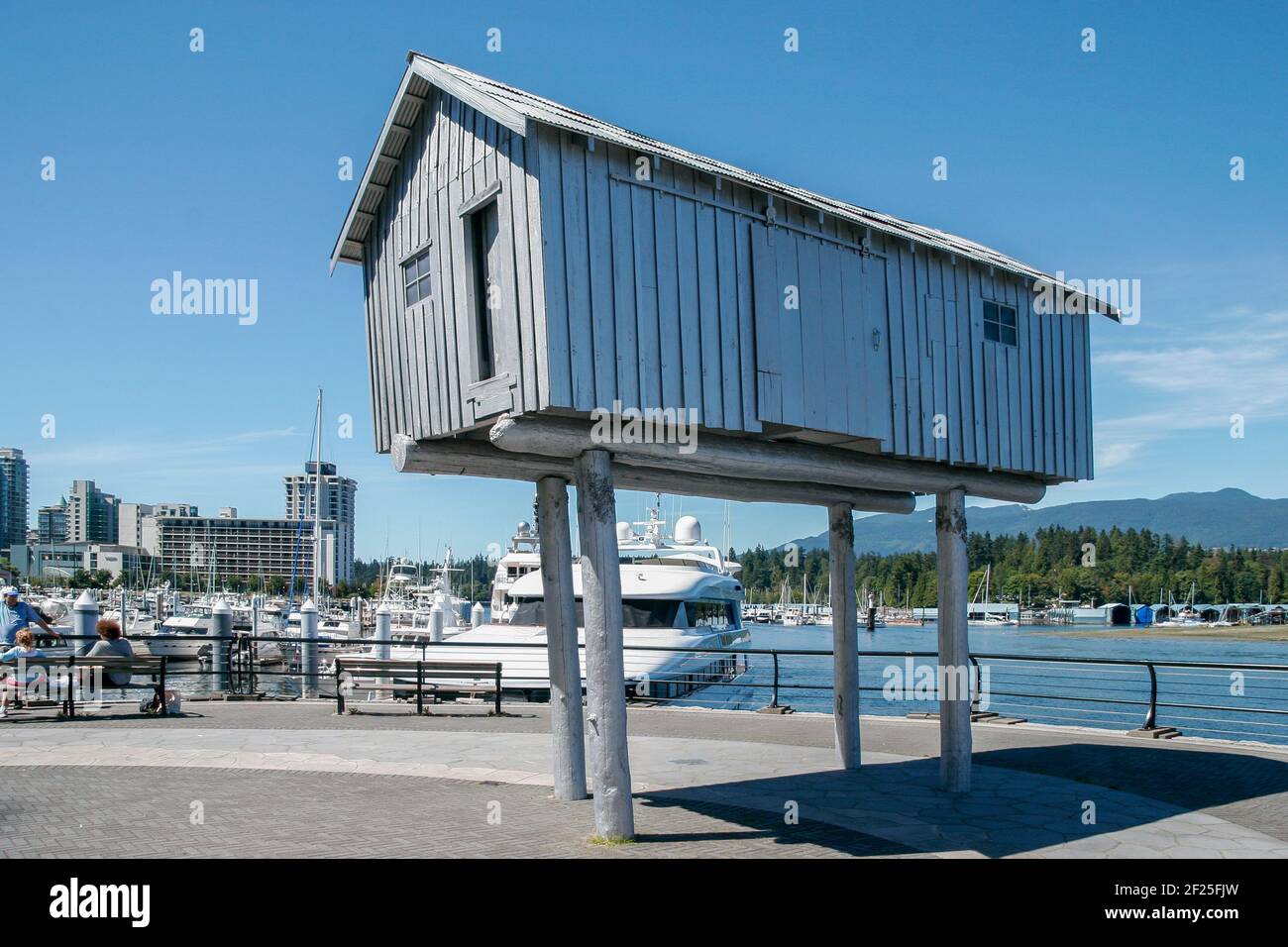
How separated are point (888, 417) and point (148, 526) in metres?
209

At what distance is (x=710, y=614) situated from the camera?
1104 inches

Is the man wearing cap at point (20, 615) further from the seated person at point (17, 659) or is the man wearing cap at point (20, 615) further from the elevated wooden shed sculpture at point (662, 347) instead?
the elevated wooden shed sculpture at point (662, 347)

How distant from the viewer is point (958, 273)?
1280 cm

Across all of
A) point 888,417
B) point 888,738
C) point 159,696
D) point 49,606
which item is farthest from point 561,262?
point 49,606

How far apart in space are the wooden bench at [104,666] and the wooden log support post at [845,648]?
35.6ft

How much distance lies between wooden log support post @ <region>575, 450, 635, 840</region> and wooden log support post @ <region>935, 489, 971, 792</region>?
14.0 feet

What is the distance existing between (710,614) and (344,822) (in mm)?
18623

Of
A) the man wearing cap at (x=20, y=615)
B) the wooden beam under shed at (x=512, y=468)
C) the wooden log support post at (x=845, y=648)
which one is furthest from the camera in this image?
the man wearing cap at (x=20, y=615)

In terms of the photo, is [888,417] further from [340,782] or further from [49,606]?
[49,606]

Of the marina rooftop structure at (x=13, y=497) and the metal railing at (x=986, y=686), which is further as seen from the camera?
the marina rooftop structure at (x=13, y=497)

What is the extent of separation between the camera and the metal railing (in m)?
17.7

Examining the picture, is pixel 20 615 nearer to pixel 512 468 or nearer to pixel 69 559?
pixel 512 468

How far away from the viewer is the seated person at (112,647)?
1741cm

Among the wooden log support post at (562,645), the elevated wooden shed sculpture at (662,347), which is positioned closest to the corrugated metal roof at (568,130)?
the elevated wooden shed sculpture at (662,347)
